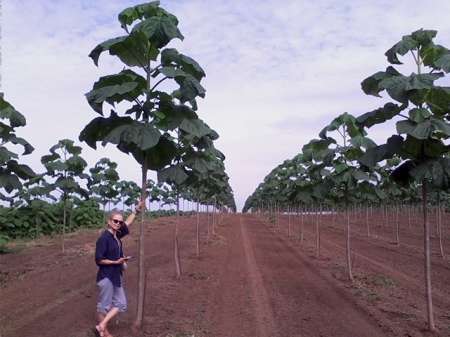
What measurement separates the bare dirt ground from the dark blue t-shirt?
931 mm

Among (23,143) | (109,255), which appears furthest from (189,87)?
(23,143)

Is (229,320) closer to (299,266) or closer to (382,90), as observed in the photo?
(382,90)

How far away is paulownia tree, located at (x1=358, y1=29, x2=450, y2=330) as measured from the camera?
7477 mm

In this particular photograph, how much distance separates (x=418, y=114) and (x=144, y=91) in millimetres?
3942

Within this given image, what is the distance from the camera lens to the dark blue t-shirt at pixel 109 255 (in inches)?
279

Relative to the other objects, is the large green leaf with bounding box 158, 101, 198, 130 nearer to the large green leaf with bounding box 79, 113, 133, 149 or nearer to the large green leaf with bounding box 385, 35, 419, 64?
the large green leaf with bounding box 79, 113, 133, 149

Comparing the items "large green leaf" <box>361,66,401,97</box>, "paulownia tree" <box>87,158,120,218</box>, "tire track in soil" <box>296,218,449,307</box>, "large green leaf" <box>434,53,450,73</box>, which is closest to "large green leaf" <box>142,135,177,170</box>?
"large green leaf" <box>361,66,401,97</box>

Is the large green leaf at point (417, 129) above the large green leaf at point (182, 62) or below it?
below

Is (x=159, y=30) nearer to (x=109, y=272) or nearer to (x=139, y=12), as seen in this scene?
(x=139, y=12)

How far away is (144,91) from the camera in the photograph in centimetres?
745

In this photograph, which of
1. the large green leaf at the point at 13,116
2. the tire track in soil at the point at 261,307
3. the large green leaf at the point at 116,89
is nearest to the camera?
the large green leaf at the point at 116,89

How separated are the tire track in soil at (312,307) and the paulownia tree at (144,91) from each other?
271 cm

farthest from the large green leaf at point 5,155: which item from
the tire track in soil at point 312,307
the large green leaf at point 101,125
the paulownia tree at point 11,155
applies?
the tire track in soil at point 312,307

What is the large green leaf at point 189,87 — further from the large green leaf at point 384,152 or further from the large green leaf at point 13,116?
the large green leaf at point 13,116
